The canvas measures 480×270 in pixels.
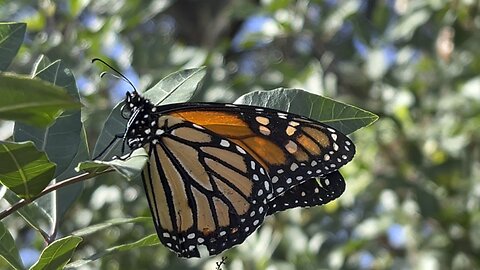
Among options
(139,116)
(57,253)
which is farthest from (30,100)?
(139,116)

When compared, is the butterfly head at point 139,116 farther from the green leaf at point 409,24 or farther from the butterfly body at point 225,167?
the green leaf at point 409,24

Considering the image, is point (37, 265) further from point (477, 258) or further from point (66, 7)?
point (477, 258)

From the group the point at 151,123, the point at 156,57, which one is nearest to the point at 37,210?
the point at 151,123

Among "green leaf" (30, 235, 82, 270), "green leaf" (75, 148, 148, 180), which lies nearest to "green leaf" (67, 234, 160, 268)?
"green leaf" (30, 235, 82, 270)

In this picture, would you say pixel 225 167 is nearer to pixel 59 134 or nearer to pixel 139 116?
pixel 139 116

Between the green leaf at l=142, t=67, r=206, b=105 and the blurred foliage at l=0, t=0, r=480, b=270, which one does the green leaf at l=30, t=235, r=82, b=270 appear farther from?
the blurred foliage at l=0, t=0, r=480, b=270

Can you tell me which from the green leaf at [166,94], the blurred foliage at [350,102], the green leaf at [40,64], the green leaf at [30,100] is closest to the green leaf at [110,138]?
the green leaf at [166,94]

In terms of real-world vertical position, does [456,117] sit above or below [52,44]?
below
